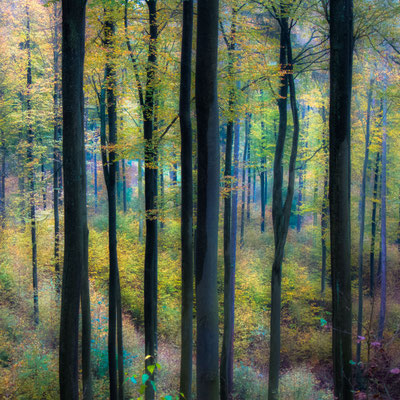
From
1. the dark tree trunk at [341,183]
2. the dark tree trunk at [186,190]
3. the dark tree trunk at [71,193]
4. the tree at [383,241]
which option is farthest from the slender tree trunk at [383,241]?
the dark tree trunk at [71,193]

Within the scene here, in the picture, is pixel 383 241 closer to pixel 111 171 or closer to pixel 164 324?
pixel 164 324

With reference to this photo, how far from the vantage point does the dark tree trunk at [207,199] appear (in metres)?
4.77

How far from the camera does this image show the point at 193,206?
11109 mm

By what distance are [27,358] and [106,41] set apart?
10066 mm

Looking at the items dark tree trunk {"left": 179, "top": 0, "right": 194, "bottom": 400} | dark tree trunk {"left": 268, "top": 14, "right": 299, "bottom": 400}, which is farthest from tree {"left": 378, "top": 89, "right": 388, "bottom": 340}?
dark tree trunk {"left": 179, "top": 0, "right": 194, "bottom": 400}

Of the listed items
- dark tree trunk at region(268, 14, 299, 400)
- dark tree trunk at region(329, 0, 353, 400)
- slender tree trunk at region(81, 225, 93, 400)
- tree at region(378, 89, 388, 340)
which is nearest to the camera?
dark tree trunk at region(329, 0, 353, 400)

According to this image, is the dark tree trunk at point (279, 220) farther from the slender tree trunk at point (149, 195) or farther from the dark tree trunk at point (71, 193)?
the dark tree trunk at point (71, 193)

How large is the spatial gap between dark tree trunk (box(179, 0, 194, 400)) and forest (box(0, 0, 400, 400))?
32 mm

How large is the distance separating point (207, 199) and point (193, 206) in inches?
249

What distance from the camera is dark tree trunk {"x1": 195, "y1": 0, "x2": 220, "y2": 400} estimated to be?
15.7ft

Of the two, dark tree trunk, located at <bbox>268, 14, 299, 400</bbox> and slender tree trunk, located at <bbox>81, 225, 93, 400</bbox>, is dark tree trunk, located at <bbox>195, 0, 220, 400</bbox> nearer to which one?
slender tree trunk, located at <bbox>81, 225, 93, 400</bbox>

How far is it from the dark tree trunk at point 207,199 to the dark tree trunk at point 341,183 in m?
1.55

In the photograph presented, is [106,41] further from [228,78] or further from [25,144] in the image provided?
[25,144]

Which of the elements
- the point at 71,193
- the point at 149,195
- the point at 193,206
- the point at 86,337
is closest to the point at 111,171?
the point at 149,195
